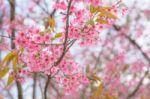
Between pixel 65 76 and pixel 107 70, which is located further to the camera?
pixel 107 70

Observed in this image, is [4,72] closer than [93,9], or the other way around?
[93,9]

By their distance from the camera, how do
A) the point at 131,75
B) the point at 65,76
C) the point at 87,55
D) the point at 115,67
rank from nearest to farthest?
the point at 65,76 < the point at 115,67 < the point at 131,75 < the point at 87,55

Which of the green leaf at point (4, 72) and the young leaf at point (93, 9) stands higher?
the young leaf at point (93, 9)

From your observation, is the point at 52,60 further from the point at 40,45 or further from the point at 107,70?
the point at 107,70

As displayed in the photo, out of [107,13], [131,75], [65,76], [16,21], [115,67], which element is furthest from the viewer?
[131,75]

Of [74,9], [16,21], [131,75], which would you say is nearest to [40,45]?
[74,9]

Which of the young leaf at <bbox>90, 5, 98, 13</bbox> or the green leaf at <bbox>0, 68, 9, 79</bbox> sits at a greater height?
the young leaf at <bbox>90, 5, 98, 13</bbox>

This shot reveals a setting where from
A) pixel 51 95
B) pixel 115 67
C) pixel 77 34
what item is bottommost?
pixel 51 95

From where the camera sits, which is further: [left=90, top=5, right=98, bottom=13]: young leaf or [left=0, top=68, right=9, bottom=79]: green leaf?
[left=0, top=68, right=9, bottom=79]: green leaf

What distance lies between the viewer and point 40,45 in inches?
139

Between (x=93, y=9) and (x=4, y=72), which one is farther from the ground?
(x=93, y=9)

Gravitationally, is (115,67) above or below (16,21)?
below

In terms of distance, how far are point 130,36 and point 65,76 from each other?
8.57 m

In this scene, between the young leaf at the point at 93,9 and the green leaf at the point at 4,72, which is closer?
the young leaf at the point at 93,9
